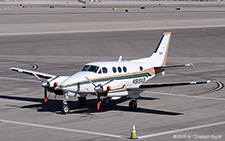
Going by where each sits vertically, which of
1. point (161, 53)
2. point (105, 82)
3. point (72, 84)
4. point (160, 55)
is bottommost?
point (72, 84)

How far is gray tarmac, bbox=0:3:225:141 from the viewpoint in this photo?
25.3 meters

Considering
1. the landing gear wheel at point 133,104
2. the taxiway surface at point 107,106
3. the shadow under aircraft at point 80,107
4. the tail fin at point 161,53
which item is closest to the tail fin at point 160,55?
the tail fin at point 161,53

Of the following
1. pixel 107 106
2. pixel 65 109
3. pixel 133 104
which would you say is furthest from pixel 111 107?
pixel 65 109

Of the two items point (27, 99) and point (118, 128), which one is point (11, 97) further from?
point (118, 128)

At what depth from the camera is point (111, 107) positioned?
3306 cm

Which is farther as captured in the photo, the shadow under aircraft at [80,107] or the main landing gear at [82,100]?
the main landing gear at [82,100]

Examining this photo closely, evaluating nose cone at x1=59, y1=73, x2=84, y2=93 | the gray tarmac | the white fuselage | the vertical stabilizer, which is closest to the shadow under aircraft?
the gray tarmac

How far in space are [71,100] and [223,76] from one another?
65.5ft

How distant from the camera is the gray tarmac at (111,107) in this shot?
2534 centimetres

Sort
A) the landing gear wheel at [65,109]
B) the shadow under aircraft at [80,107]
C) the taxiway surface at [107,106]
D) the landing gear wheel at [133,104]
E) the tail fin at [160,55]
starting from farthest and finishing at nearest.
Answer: the tail fin at [160,55]
the landing gear wheel at [133,104]
the shadow under aircraft at [80,107]
the landing gear wheel at [65,109]
the taxiway surface at [107,106]

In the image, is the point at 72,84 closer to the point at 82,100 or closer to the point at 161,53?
the point at 82,100

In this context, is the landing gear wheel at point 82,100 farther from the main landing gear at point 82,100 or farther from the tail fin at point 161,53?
the tail fin at point 161,53

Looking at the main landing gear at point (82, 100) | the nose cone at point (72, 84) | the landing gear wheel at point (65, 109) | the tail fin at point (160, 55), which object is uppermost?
the tail fin at point (160, 55)

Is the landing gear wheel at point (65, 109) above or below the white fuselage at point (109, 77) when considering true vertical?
below
